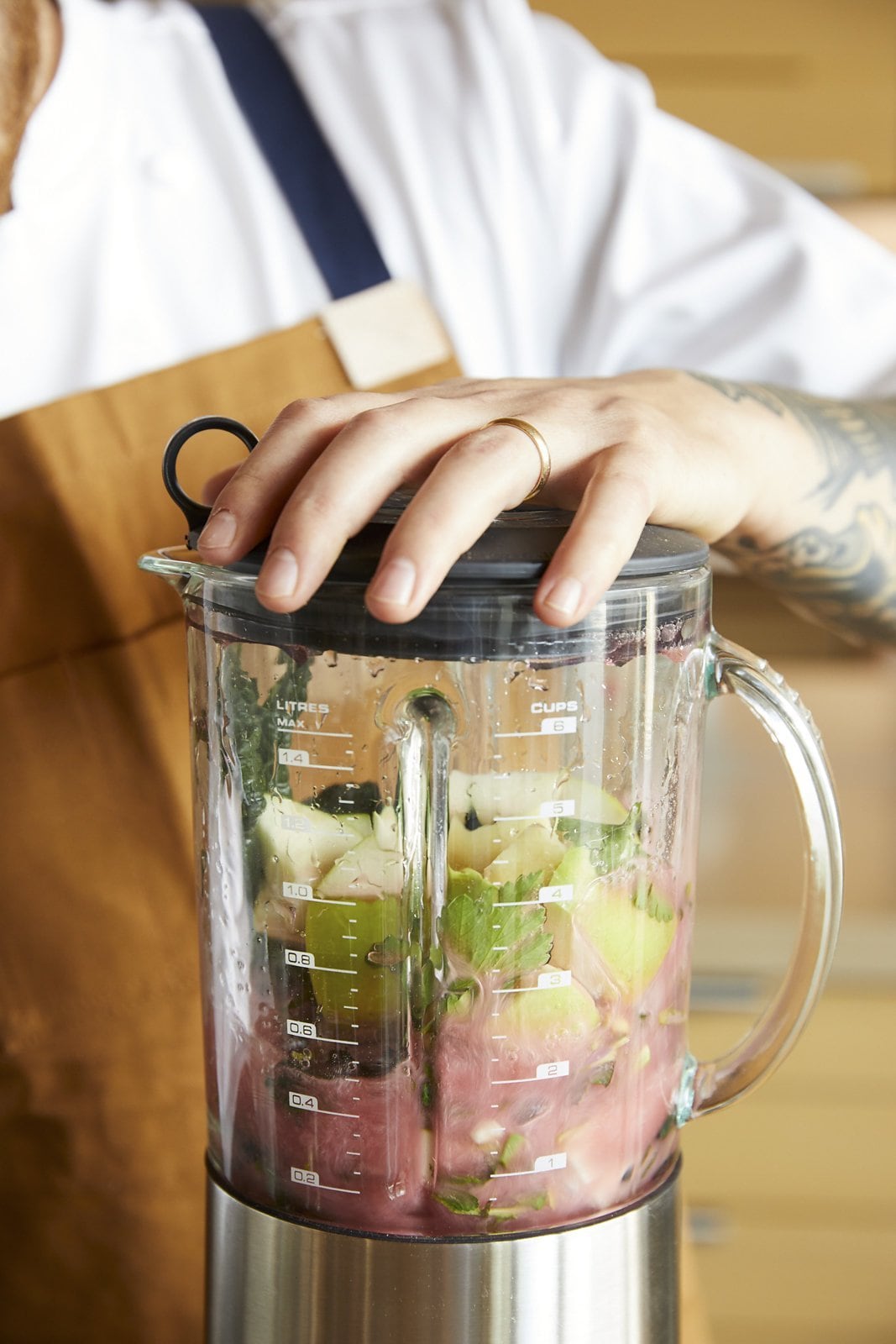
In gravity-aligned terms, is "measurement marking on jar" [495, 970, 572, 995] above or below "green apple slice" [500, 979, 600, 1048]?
Answer: above

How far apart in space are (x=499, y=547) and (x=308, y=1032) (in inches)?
7.0

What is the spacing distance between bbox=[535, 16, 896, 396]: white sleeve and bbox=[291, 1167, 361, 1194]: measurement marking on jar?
1.90ft

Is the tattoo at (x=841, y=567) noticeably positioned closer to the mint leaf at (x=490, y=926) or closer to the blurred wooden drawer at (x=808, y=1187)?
the mint leaf at (x=490, y=926)

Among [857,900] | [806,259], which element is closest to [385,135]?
[806,259]

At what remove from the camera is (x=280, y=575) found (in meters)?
0.38

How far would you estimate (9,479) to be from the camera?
66cm

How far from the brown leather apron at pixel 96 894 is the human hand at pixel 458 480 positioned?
0.57 ft

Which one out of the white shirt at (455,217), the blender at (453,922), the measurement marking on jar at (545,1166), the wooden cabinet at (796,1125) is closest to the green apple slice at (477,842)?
the blender at (453,922)

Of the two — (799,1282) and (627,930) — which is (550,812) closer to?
(627,930)

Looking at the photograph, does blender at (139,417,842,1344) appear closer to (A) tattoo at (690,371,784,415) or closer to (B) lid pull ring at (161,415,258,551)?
(B) lid pull ring at (161,415,258,551)

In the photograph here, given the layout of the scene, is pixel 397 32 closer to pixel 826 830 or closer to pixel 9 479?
pixel 9 479

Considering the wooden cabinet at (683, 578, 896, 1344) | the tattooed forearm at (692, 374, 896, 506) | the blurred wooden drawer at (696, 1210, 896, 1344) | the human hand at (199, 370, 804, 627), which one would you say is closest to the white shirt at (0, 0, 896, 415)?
the tattooed forearm at (692, 374, 896, 506)

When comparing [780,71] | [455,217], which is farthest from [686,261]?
[780,71]

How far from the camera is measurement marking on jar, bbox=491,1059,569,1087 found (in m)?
0.42
